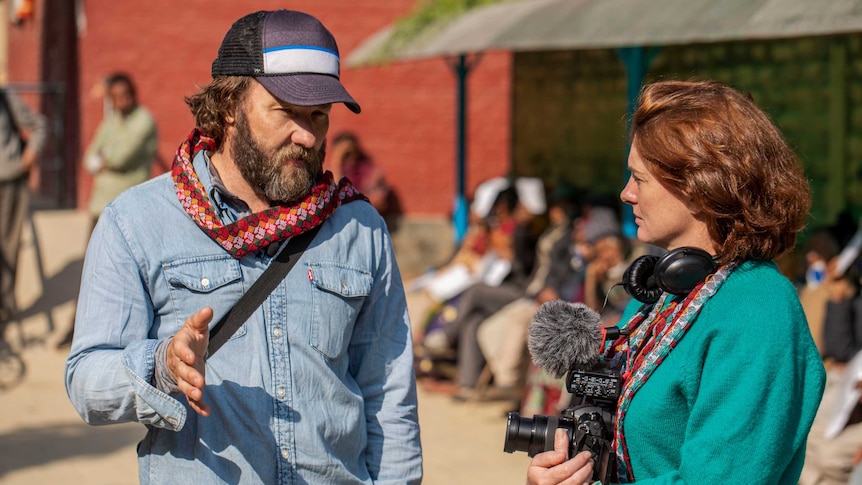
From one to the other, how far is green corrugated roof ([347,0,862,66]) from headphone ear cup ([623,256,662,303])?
3.03m

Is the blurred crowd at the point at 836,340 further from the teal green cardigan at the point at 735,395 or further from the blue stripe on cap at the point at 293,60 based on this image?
the blue stripe on cap at the point at 293,60

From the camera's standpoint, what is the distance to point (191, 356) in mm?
2289

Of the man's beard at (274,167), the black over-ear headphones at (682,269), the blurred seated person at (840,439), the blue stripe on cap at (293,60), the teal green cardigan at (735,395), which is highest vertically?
the blue stripe on cap at (293,60)

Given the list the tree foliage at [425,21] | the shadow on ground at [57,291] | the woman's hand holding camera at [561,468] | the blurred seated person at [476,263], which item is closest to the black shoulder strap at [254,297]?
the woman's hand holding camera at [561,468]

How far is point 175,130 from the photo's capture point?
1353cm

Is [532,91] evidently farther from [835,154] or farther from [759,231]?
[759,231]

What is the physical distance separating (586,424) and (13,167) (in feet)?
29.8

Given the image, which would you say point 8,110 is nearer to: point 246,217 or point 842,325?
point 842,325

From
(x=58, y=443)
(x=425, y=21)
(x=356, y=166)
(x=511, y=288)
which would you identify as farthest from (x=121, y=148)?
(x=356, y=166)

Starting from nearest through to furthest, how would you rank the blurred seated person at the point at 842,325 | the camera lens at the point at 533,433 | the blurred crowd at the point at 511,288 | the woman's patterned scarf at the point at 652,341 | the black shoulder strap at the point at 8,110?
1. the woman's patterned scarf at the point at 652,341
2. the camera lens at the point at 533,433
3. the blurred seated person at the point at 842,325
4. the blurred crowd at the point at 511,288
5. the black shoulder strap at the point at 8,110

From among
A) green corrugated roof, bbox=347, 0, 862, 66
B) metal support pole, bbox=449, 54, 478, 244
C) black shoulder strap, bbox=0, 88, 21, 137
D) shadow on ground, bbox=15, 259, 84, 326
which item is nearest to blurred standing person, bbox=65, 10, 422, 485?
green corrugated roof, bbox=347, 0, 862, 66

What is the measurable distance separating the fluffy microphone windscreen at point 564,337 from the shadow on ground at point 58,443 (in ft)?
16.2

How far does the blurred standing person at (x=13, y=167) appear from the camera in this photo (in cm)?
1029

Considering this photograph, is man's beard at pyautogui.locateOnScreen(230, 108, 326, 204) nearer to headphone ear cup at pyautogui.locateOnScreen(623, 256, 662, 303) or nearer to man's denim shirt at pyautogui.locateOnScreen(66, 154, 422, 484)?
man's denim shirt at pyautogui.locateOnScreen(66, 154, 422, 484)
